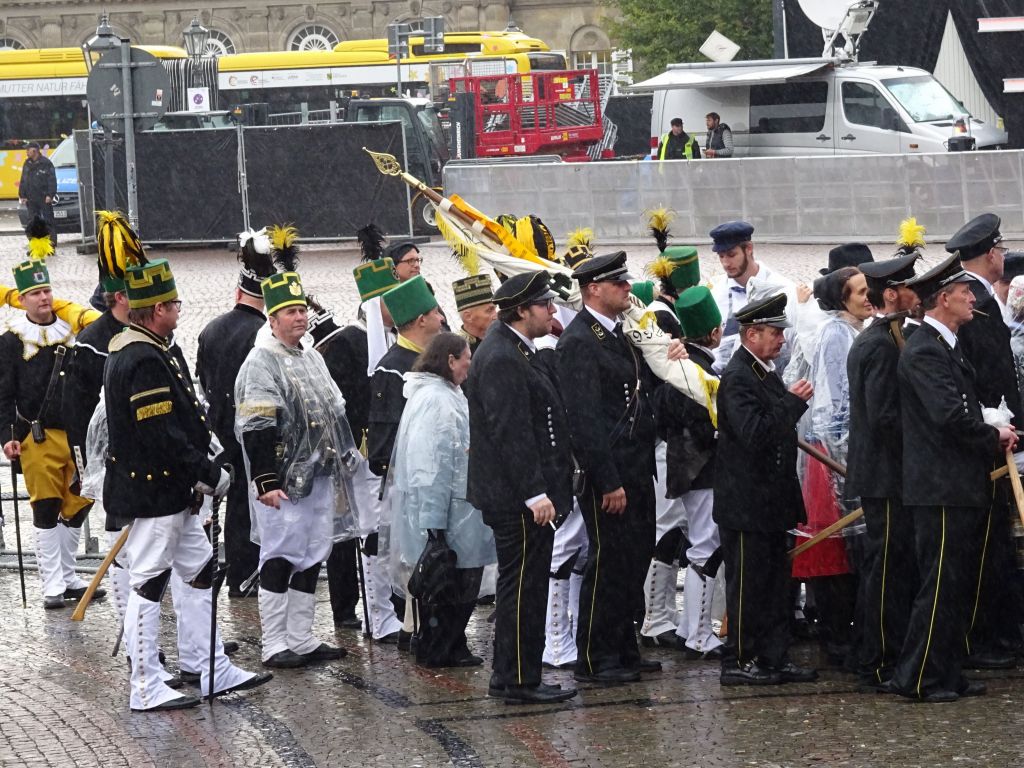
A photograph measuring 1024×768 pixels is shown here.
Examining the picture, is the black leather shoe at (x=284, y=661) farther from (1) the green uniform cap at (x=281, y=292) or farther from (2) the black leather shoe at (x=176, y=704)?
(1) the green uniform cap at (x=281, y=292)

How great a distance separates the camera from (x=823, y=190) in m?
23.7

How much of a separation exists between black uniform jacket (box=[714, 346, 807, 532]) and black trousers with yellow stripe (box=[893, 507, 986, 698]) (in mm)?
584

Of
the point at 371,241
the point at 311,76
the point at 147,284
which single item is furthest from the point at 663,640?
the point at 311,76

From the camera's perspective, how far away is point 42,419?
32.8ft

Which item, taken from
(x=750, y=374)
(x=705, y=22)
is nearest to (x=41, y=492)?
(x=750, y=374)

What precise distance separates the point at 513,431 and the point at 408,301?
56.6 inches

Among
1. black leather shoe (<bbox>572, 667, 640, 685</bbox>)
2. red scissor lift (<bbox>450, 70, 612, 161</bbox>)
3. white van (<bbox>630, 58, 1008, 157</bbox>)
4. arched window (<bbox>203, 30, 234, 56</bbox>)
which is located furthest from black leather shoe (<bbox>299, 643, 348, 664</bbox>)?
arched window (<bbox>203, 30, 234, 56</bbox>)

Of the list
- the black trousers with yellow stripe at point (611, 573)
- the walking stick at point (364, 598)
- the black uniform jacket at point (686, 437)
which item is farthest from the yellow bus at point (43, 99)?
the black trousers with yellow stripe at point (611, 573)

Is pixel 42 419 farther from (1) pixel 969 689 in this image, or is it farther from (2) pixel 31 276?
(1) pixel 969 689

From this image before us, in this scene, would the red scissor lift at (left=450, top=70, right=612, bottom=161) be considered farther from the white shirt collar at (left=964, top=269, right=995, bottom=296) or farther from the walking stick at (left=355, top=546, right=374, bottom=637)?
the white shirt collar at (left=964, top=269, right=995, bottom=296)

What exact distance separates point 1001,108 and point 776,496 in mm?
26728

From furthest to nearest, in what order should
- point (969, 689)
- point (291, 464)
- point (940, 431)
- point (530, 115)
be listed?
point (530, 115), point (291, 464), point (969, 689), point (940, 431)

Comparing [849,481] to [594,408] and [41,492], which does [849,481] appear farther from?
[41,492]

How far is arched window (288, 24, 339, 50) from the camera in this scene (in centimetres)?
6900
